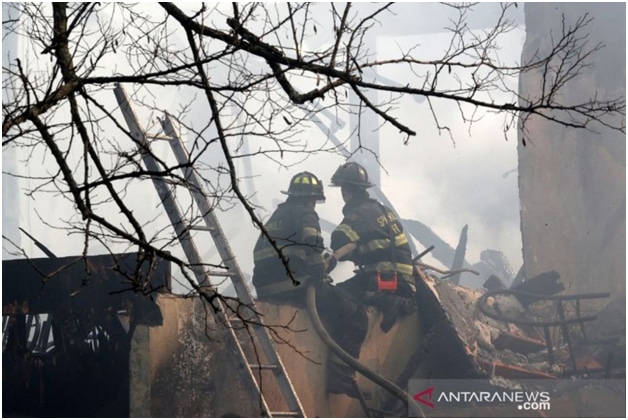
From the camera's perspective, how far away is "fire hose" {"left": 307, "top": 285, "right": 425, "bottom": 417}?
29.7 ft

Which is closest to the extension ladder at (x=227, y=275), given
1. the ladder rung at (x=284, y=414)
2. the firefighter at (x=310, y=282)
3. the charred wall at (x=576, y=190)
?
the ladder rung at (x=284, y=414)

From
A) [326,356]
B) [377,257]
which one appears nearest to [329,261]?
[377,257]

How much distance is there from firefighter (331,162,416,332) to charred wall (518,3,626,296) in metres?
3.72

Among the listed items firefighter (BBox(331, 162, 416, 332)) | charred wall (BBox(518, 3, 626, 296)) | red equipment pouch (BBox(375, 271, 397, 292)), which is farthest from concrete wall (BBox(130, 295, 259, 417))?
charred wall (BBox(518, 3, 626, 296))

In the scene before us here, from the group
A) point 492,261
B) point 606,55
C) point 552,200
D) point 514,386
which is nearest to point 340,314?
point 514,386

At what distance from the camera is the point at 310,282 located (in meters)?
9.34

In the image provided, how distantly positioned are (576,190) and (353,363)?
569 cm

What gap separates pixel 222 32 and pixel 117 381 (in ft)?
12.9

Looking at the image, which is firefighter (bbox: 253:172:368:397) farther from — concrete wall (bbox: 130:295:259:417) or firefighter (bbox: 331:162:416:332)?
concrete wall (bbox: 130:295:259:417)

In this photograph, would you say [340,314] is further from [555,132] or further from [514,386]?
[555,132]

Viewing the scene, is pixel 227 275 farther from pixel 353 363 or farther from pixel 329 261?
pixel 329 261

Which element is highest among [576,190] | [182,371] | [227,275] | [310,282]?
[576,190]

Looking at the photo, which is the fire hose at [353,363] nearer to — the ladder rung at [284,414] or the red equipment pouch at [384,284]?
the red equipment pouch at [384,284]

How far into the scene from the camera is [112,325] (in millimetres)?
7676
